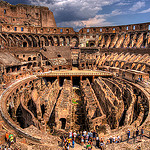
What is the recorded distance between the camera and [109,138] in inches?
533

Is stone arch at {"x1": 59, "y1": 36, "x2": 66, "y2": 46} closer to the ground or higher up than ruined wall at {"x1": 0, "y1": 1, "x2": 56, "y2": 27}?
closer to the ground

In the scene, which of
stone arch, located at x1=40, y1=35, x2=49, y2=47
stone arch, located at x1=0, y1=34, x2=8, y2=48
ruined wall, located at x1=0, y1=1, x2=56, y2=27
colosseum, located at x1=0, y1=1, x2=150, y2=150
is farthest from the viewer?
stone arch, located at x1=40, y1=35, x2=49, y2=47

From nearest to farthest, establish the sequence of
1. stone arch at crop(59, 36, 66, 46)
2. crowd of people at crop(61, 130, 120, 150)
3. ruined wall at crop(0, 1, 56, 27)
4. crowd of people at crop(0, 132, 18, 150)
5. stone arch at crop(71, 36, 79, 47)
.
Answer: crowd of people at crop(0, 132, 18, 150), crowd of people at crop(61, 130, 120, 150), ruined wall at crop(0, 1, 56, 27), stone arch at crop(59, 36, 66, 46), stone arch at crop(71, 36, 79, 47)

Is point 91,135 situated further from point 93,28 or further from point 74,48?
point 93,28

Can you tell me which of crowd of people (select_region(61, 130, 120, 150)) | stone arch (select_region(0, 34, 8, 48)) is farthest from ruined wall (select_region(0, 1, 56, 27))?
crowd of people (select_region(61, 130, 120, 150))

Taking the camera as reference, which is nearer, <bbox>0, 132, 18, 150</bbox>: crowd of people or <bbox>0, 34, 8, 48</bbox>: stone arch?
<bbox>0, 132, 18, 150</bbox>: crowd of people

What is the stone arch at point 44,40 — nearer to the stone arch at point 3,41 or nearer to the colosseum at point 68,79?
the colosseum at point 68,79

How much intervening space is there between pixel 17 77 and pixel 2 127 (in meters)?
Answer: 21.9

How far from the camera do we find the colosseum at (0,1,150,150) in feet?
57.7

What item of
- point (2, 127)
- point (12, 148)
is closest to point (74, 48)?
point (2, 127)

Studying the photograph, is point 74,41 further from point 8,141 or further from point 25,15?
point 8,141

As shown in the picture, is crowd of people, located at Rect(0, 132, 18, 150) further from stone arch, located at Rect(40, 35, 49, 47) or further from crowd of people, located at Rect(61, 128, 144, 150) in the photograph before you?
stone arch, located at Rect(40, 35, 49, 47)

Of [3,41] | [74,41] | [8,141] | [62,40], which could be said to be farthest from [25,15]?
[8,141]

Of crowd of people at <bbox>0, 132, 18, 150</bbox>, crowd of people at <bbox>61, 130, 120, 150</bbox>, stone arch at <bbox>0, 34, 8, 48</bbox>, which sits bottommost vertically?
crowd of people at <bbox>61, 130, 120, 150</bbox>
